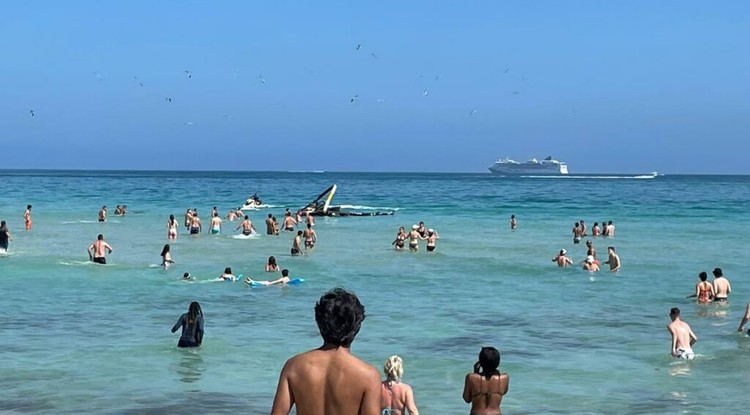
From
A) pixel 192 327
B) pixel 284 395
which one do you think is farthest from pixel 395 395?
pixel 192 327

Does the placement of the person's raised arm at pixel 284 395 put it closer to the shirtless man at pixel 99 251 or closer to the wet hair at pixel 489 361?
the wet hair at pixel 489 361

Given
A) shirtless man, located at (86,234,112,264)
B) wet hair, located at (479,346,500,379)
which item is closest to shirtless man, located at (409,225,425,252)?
shirtless man, located at (86,234,112,264)

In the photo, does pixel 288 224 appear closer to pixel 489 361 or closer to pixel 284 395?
pixel 489 361

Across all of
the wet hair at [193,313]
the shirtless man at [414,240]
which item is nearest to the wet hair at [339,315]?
the wet hair at [193,313]

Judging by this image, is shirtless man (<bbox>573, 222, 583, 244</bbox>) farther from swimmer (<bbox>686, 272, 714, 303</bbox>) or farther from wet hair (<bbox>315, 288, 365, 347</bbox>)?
wet hair (<bbox>315, 288, 365, 347</bbox>)

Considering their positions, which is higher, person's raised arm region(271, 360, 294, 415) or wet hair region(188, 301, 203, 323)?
person's raised arm region(271, 360, 294, 415)

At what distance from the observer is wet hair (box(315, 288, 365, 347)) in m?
4.66

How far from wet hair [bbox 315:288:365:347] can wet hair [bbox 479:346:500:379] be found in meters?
5.38

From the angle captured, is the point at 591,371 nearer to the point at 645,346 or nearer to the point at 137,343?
the point at 645,346

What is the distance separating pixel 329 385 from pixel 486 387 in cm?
566

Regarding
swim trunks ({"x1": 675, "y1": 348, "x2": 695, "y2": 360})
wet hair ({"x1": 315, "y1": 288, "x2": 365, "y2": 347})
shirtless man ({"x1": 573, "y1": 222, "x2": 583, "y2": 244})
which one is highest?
wet hair ({"x1": 315, "y1": 288, "x2": 365, "y2": 347})

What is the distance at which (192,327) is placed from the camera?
1791cm

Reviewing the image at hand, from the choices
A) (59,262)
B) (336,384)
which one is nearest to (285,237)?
(59,262)

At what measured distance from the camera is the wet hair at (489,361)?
9.90 metres
